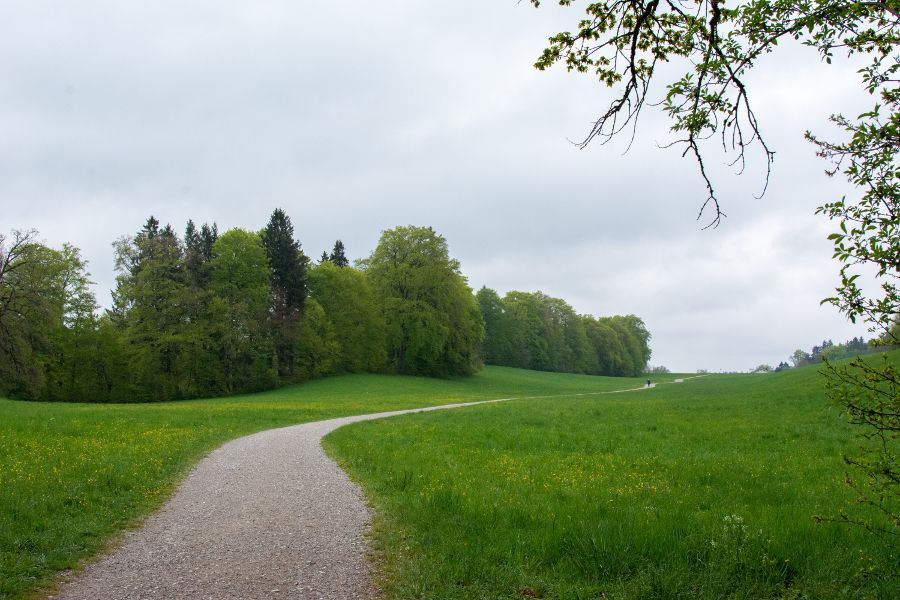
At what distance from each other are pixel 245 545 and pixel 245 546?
4 cm

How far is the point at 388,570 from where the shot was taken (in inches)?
241

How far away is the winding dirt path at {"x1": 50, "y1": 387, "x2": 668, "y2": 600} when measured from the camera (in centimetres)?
567

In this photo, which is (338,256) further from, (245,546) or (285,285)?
(245,546)

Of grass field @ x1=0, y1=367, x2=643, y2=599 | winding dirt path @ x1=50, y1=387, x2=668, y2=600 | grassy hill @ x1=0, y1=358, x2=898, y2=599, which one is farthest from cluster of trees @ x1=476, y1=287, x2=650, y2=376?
winding dirt path @ x1=50, y1=387, x2=668, y2=600

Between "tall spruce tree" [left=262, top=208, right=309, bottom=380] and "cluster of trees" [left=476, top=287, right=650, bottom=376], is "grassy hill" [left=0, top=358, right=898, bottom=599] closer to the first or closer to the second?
"tall spruce tree" [left=262, top=208, right=309, bottom=380]

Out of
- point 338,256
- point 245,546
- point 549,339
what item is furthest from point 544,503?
point 549,339

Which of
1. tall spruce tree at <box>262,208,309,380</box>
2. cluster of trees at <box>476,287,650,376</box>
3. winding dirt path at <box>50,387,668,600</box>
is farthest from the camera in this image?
cluster of trees at <box>476,287,650,376</box>

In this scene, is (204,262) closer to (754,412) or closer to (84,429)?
(84,429)

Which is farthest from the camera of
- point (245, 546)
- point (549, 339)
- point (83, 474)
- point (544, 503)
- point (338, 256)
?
point (549, 339)

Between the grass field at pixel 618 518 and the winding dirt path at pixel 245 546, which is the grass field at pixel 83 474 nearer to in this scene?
the winding dirt path at pixel 245 546

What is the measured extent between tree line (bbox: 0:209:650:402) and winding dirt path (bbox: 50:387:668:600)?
34966 millimetres

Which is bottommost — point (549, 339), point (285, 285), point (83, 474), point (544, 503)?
point (544, 503)

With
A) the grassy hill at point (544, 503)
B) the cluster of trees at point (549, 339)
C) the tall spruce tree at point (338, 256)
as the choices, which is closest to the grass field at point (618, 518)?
the grassy hill at point (544, 503)

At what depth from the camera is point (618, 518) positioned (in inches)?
281
